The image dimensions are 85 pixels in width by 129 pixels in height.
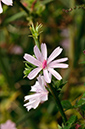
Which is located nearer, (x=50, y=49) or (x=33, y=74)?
(x=33, y=74)

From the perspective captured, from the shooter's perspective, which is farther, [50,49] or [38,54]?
[50,49]

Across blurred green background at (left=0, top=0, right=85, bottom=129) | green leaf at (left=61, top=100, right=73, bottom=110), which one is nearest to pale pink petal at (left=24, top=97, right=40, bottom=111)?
green leaf at (left=61, top=100, right=73, bottom=110)

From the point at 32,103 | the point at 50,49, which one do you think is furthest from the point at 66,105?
the point at 50,49

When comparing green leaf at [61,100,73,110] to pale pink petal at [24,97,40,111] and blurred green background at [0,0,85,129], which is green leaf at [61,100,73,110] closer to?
pale pink petal at [24,97,40,111]

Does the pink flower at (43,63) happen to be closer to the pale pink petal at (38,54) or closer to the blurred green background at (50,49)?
the pale pink petal at (38,54)

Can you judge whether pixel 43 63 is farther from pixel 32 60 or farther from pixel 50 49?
pixel 50 49

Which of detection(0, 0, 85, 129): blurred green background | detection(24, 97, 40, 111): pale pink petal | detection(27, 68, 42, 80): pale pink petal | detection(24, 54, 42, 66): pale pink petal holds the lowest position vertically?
detection(0, 0, 85, 129): blurred green background

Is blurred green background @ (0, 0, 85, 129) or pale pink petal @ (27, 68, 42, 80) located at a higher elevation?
pale pink petal @ (27, 68, 42, 80)

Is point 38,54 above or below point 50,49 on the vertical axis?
above

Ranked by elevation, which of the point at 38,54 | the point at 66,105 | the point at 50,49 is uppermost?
the point at 38,54

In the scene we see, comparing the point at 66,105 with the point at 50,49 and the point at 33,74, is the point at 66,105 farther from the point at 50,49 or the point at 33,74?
the point at 50,49

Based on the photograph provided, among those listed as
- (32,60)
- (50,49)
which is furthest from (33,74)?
(50,49)
